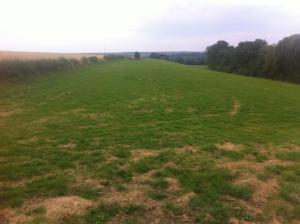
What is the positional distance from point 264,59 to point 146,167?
54.5m

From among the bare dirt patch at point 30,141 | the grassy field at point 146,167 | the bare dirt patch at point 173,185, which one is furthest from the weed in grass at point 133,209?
the bare dirt patch at point 30,141

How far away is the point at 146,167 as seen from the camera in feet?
23.3

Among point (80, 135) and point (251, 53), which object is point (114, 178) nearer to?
point (80, 135)

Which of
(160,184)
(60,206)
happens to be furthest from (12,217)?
(160,184)

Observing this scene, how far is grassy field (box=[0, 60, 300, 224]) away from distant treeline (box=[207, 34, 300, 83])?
122 feet

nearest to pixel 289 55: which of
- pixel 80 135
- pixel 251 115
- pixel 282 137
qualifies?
pixel 251 115

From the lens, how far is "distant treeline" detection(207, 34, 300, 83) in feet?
155

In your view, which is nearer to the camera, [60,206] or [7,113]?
[60,206]

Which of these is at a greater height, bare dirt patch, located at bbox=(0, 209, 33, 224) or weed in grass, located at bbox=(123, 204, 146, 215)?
weed in grass, located at bbox=(123, 204, 146, 215)

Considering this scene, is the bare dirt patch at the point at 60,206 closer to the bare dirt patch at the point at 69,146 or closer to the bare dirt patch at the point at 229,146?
the bare dirt patch at the point at 69,146

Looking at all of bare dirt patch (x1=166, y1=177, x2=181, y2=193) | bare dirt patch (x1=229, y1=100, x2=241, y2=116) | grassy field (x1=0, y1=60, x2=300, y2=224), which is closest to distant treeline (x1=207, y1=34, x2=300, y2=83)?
bare dirt patch (x1=229, y1=100, x2=241, y2=116)

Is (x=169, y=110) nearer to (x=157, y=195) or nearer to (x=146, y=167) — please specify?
(x=146, y=167)

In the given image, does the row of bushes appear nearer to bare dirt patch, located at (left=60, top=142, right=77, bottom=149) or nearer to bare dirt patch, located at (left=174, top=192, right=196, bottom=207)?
bare dirt patch, located at (left=60, top=142, right=77, bottom=149)

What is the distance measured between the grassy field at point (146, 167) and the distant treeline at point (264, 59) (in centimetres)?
3720
